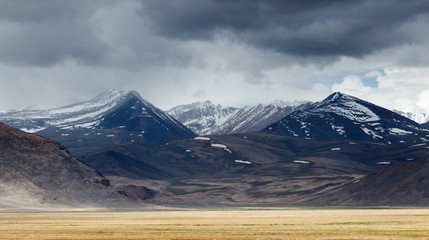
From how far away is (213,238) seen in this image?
83.6 m

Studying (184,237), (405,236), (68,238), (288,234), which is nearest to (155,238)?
(184,237)

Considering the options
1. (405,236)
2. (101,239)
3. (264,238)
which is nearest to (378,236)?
(405,236)

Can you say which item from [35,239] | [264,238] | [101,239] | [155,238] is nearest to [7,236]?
[35,239]

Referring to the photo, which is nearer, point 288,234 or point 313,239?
point 313,239

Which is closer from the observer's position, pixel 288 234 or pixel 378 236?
pixel 378 236

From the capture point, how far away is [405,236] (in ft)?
267

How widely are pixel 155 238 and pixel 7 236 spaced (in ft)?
66.8

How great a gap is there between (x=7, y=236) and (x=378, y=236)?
1956 inches

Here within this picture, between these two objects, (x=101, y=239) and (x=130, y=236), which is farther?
(x=130, y=236)

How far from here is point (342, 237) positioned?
81875mm

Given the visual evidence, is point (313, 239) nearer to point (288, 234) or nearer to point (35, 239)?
point (288, 234)

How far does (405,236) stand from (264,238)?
1785cm

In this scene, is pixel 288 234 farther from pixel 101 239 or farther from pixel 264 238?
pixel 101 239

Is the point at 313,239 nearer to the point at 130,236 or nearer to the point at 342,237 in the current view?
the point at 342,237
